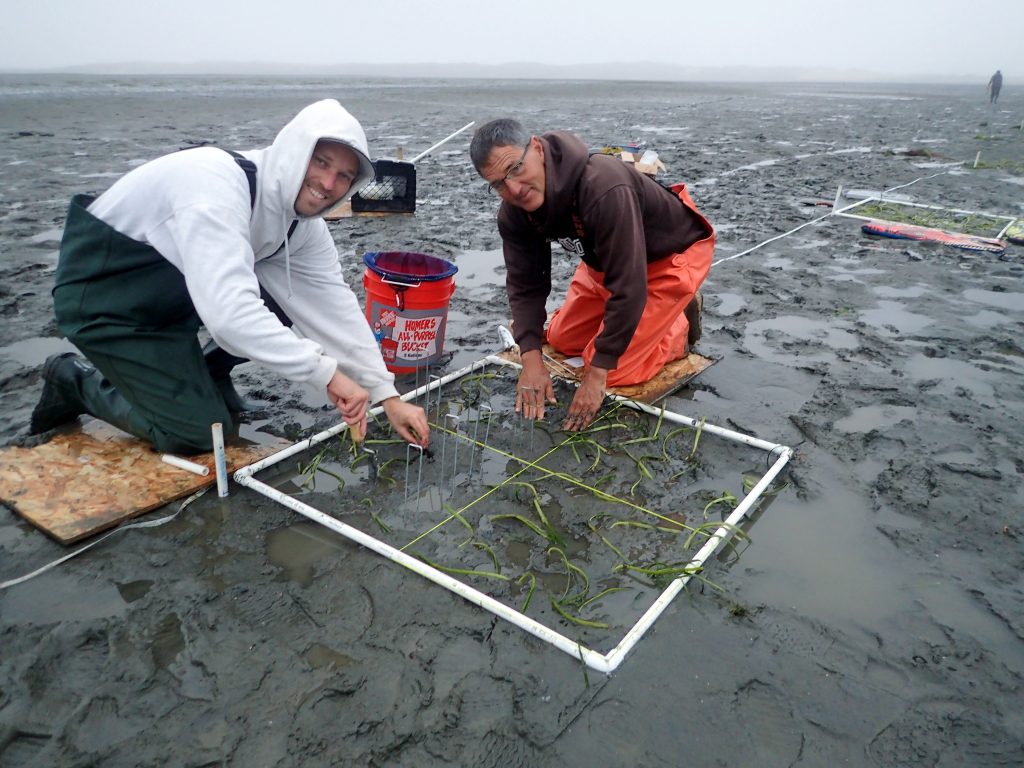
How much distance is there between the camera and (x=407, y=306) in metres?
4.43

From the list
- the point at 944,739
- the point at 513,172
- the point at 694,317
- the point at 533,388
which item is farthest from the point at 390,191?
the point at 944,739

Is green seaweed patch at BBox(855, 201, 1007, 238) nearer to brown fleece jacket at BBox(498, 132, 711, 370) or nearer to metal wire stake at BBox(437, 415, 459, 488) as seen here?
brown fleece jacket at BBox(498, 132, 711, 370)

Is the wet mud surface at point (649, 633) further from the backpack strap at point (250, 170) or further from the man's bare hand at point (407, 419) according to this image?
the backpack strap at point (250, 170)

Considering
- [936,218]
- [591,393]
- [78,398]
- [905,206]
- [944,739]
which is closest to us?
[944,739]

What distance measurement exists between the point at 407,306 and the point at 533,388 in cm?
101

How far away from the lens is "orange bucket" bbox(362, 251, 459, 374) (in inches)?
173

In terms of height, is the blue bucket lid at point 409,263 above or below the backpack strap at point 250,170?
below

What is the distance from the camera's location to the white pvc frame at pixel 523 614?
244 cm

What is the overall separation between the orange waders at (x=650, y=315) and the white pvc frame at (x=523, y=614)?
1.31 ft

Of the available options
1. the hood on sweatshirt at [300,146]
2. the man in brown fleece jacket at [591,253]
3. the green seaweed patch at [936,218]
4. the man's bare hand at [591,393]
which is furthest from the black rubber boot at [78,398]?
the green seaweed patch at [936,218]

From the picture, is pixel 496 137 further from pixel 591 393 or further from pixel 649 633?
pixel 649 633

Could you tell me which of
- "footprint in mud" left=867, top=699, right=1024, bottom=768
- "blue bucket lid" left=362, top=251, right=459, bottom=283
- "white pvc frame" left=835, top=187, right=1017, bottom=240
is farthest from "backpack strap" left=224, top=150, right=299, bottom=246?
"white pvc frame" left=835, top=187, right=1017, bottom=240

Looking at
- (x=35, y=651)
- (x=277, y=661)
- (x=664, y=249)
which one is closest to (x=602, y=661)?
(x=277, y=661)

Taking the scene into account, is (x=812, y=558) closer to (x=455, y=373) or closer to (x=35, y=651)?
(x=455, y=373)
